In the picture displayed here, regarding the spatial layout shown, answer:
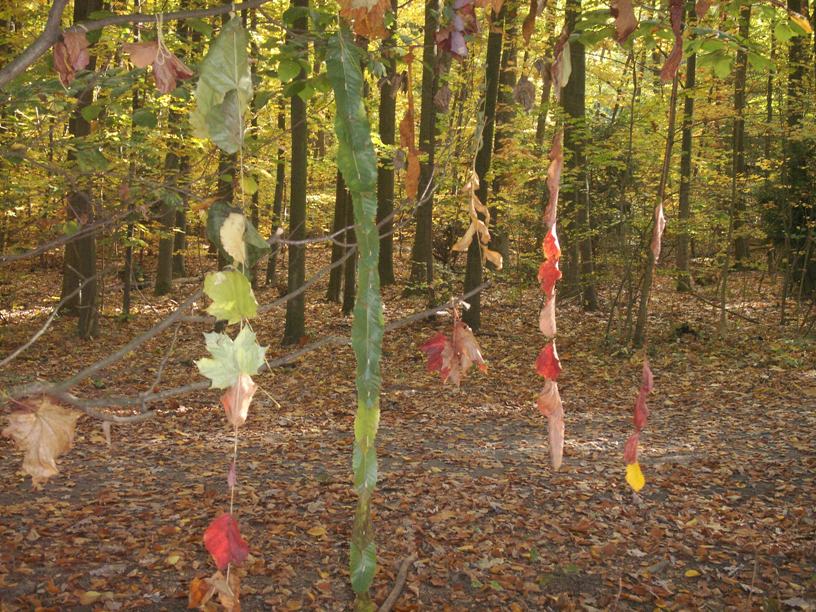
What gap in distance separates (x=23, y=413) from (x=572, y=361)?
992cm

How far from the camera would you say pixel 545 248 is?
0.63 metres

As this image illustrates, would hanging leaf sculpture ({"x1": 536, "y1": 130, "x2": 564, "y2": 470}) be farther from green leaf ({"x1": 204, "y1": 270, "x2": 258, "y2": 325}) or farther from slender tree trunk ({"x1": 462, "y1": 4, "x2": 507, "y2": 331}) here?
slender tree trunk ({"x1": 462, "y1": 4, "x2": 507, "y2": 331})

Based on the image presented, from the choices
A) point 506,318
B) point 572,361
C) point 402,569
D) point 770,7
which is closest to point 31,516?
point 402,569

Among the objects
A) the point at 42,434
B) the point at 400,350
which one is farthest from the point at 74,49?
the point at 400,350

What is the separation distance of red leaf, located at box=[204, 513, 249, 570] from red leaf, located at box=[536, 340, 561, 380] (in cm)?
29

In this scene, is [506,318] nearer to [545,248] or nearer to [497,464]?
[497,464]

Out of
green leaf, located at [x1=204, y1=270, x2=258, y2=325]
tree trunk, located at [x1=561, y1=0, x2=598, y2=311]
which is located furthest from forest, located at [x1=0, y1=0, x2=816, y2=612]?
tree trunk, located at [x1=561, y1=0, x2=598, y2=311]

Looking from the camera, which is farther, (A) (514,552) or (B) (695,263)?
(B) (695,263)

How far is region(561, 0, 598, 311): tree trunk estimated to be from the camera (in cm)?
1098

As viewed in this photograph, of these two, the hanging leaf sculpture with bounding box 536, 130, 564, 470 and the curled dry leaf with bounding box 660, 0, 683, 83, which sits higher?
the curled dry leaf with bounding box 660, 0, 683, 83

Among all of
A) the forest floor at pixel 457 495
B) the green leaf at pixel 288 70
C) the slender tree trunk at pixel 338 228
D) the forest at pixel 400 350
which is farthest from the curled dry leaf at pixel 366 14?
the slender tree trunk at pixel 338 228

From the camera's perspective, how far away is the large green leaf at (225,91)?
0.54 metres

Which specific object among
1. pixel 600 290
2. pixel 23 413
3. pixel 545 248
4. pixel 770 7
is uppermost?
pixel 770 7

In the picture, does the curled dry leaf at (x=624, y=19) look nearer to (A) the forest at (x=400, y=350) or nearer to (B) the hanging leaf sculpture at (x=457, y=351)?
(A) the forest at (x=400, y=350)
